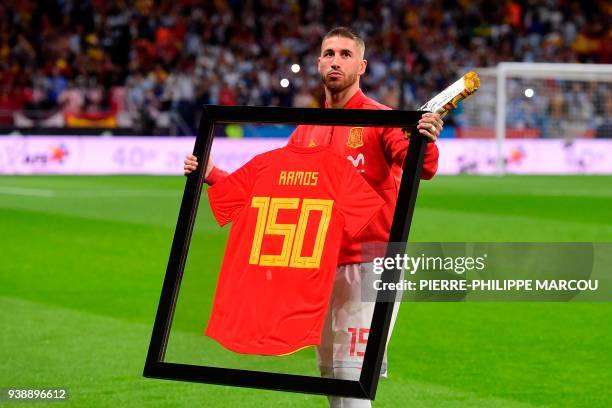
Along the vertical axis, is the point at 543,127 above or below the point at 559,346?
above

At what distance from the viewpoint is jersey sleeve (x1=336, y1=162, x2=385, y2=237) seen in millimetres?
4812

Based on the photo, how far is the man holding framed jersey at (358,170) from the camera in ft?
15.8

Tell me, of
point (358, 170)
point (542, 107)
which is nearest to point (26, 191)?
point (542, 107)

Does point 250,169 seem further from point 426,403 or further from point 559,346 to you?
point 559,346

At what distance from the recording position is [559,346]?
9.02 m

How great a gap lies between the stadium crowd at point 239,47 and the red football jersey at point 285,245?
23139 mm

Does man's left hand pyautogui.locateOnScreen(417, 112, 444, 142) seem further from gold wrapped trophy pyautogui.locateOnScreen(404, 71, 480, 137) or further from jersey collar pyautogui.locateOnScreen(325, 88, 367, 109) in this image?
jersey collar pyautogui.locateOnScreen(325, 88, 367, 109)

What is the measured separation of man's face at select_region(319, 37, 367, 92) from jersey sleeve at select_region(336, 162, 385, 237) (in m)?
0.44

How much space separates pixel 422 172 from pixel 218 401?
10.2ft

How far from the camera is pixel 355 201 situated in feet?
15.9

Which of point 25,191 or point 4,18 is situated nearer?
point 25,191

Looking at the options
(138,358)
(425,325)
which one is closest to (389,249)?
(138,358)

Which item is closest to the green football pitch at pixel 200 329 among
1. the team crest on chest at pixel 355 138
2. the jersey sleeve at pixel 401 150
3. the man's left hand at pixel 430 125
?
the team crest on chest at pixel 355 138

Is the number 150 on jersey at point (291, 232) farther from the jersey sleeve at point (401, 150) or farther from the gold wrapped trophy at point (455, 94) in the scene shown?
the gold wrapped trophy at point (455, 94)
